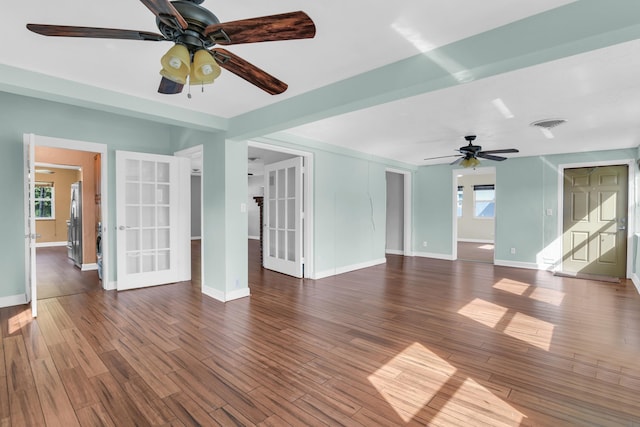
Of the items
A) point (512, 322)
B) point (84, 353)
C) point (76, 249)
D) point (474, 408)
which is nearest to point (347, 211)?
point (512, 322)

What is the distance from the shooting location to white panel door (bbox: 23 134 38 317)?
338 centimetres

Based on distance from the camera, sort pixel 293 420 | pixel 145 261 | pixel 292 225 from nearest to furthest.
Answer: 1. pixel 293 420
2. pixel 145 261
3. pixel 292 225

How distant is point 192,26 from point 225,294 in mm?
3337

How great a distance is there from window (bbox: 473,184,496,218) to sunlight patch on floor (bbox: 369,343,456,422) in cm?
945

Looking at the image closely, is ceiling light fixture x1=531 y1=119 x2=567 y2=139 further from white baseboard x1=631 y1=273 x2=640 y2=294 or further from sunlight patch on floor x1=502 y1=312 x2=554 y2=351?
white baseboard x1=631 y1=273 x2=640 y2=294

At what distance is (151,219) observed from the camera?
4938 millimetres

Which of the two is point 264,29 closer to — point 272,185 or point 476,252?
point 272,185

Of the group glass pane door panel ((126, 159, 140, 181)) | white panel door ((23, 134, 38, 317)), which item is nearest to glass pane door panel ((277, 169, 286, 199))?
glass pane door panel ((126, 159, 140, 181))

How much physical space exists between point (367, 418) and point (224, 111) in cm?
338

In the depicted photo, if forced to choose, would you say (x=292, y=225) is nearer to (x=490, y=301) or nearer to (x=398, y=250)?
(x=490, y=301)

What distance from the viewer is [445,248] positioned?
25.3 feet

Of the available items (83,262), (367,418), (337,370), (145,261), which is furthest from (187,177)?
(367,418)

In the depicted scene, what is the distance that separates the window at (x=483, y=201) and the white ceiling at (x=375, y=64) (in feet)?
20.8

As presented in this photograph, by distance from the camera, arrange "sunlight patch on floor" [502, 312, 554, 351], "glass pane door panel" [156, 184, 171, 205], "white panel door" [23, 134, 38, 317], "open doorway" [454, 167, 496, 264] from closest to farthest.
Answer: "sunlight patch on floor" [502, 312, 554, 351] → "white panel door" [23, 134, 38, 317] → "glass pane door panel" [156, 184, 171, 205] → "open doorway" [454, 167, 496, 264]
